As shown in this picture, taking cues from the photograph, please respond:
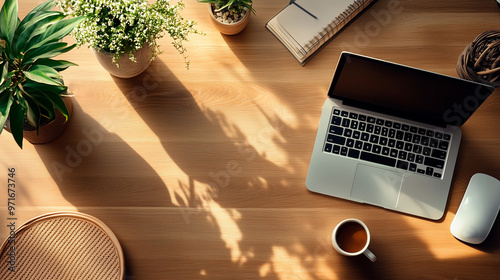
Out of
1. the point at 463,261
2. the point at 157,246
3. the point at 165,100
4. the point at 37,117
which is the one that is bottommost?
the point at 463,261

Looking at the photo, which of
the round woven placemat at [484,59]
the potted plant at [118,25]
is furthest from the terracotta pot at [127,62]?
the round woven placemat at [484,59]

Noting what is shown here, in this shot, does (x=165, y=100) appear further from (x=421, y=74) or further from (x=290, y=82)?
(x=421, y=74)

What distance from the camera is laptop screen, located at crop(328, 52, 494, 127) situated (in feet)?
3.00

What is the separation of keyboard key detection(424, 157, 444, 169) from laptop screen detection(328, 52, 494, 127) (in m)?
0.10

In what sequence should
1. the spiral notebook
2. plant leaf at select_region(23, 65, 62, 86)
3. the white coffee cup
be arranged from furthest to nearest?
the spiral notebook
the white coffee cup
plant leaf at select_region(23, 65, 62, 86)

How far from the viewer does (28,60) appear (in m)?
0.84

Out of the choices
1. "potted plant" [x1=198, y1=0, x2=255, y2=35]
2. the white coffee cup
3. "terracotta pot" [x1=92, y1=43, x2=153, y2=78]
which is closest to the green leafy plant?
"potted plant" [x1=198, y1=0, x2=255, y2=35]

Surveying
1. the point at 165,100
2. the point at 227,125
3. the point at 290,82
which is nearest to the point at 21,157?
the point at 165,100

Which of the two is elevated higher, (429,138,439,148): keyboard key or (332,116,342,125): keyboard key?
(332,116,342,125): keyboard key

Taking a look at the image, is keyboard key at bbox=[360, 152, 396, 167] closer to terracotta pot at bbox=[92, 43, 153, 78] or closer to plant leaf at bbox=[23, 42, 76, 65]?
terracotta pot at bbox=[92, 43, 153, 78]

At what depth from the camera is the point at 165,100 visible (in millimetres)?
1117

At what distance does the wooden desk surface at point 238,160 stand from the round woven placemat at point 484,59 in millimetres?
82

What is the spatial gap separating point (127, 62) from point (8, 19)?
27cm

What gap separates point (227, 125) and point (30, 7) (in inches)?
27.6
